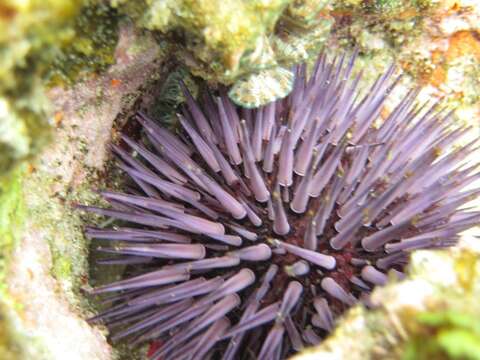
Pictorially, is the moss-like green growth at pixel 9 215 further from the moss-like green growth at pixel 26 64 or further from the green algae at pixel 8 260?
the moss-like green growth at pixel 26 64

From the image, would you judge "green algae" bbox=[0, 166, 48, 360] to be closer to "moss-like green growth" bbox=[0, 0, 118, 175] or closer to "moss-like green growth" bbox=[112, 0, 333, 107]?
"moss-like green growth" bbox=[0, 0, 118, 175]

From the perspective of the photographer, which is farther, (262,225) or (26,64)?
(262,225)

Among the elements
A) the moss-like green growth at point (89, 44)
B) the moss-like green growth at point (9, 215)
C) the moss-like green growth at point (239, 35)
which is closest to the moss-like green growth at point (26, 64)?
the moss-like green growth at point (9, 215)

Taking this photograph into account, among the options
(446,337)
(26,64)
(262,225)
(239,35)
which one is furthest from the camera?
(262,225)

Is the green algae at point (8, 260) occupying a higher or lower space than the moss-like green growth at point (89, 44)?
lower

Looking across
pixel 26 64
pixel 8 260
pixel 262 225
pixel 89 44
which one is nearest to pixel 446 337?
pixel 262 225

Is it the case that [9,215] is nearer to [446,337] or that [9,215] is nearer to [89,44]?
[89,44]

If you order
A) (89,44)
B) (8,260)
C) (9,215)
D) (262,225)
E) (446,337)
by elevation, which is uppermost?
(89,44)

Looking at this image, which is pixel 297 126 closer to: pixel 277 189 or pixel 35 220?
pixel 277 189

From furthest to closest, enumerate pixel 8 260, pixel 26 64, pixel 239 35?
1. pixel 239 35
2. pixel 8 260
3. pixel 26 64
